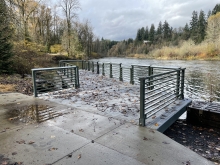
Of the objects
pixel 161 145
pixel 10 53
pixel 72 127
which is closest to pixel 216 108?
pixel 161 145

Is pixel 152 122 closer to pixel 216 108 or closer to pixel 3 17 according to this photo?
pixel 216 108

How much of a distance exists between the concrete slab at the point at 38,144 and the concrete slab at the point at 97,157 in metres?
0.15

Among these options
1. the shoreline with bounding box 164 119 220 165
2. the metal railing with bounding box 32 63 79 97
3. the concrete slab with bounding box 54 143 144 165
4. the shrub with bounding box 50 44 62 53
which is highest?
the shrub with bounding box 50 44 62 53

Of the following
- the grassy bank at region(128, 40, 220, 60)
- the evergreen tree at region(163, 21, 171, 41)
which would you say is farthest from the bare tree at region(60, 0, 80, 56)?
the evergreen tree at region(163, 21, 171, 41)

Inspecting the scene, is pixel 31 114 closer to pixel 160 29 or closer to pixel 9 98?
pixel 9 98

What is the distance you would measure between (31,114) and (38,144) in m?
A: 1.78

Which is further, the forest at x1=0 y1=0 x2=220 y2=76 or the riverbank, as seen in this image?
the forest at x1=0 y1=0 x2=220 y2=76

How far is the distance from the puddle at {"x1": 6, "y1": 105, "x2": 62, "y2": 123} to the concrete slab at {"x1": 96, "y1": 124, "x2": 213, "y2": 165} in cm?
186

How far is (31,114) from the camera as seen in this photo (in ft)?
15.3

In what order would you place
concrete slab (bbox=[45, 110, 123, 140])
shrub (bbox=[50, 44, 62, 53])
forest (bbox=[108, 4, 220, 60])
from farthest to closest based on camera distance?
forest (bbox=[108, 4, 220, 60]), shrub (bbox=[50, 44, 62, 53]), concrete slab (bbox=[45, 110, 123, 140])

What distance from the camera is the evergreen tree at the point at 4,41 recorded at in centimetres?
1100

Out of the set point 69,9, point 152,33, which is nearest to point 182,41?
point 152,33

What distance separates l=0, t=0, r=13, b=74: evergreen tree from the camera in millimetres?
11000

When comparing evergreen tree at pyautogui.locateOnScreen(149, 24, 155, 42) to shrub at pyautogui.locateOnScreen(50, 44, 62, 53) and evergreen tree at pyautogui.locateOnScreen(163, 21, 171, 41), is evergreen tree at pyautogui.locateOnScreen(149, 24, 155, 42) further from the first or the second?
shrub at pyautogui.locateOnScreen(50, 44, 62, 53)
